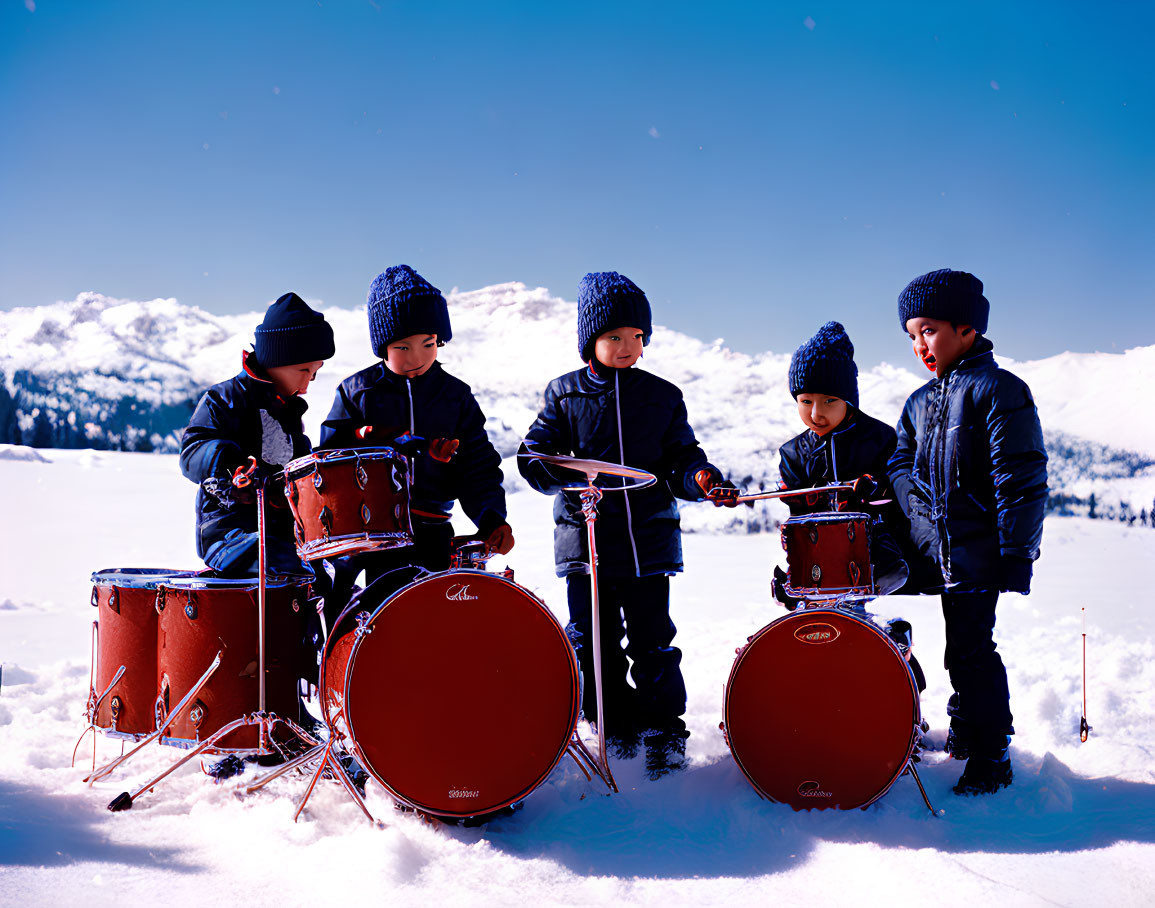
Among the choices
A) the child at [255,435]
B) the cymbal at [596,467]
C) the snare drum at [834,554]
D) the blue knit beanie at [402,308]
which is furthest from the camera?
the blue knit beanie at [402,308]

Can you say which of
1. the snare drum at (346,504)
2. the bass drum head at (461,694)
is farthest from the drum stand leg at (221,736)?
the snare drum at (346,504)

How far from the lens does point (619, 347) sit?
3711 millimetres

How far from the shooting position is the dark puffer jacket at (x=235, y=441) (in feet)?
10.7

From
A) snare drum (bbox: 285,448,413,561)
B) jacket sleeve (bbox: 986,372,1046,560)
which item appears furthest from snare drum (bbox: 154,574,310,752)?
jacket sleeve (bbox: 986,372,1046,560)

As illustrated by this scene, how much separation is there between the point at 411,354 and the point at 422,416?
0.90 ft

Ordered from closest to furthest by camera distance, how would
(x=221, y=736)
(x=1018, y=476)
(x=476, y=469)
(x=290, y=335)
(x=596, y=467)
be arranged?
1. (x=596, y=467)
2. (x=221, y=736)
3. (x=1018, y=476)
4. (x=290, y=335)
5. (x=476, y=469)

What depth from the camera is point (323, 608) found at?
3410 mm

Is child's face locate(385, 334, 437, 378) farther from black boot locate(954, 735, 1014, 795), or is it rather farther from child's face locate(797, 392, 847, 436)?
black boot locate(954, 735, 1014, 795)

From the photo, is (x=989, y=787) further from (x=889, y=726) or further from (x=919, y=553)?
(x=919, y=553)

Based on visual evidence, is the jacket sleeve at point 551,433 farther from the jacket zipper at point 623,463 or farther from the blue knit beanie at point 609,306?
the blue knit beanie at point 609,306

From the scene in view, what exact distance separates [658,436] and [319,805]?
6.74ft

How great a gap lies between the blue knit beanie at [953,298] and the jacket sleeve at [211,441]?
9.84 feet

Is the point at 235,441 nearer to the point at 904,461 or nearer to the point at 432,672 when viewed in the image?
the point at 432,672

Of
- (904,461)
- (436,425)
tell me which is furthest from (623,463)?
(904,461)
